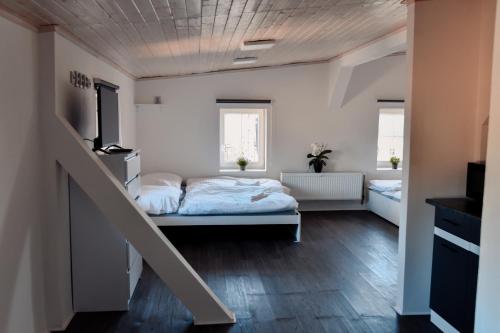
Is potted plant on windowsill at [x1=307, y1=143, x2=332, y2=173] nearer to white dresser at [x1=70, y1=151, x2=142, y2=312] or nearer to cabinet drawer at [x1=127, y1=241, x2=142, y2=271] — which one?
cabinet drawer at [x1=127, y1=241, x2=142, y2=271]

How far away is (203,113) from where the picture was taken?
21.3ft

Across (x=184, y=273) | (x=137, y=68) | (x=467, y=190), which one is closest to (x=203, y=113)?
(x=137, y=68)

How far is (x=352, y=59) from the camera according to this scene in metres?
5.48

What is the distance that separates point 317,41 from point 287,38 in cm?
58

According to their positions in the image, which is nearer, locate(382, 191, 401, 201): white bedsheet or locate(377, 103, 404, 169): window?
locate(382, 191, 401, 201): white bedsheet

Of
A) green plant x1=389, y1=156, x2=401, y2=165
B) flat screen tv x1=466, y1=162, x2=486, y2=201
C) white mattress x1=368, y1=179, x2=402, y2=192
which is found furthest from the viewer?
green plant x1=389, y1=156, x2=401, y2=165

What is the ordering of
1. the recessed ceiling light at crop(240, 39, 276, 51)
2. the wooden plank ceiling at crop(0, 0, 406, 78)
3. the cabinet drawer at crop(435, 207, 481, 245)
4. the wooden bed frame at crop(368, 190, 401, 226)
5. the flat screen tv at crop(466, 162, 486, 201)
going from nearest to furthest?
the wooden plank ceiling at crop(0, 0, 406, 78), the cabinet drawer at crop(435, 207, 481, 245), the flat screen tv at crop(466, 162, 486, 201), the recessed ceiling light at crop(240, 39, 276, 51), the wooden bed frame at crop(368, 190, 401, 226)

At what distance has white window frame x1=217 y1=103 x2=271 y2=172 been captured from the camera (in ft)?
21.2

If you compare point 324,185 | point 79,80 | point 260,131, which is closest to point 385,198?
point 324,185

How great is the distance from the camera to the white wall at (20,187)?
87.5 inches

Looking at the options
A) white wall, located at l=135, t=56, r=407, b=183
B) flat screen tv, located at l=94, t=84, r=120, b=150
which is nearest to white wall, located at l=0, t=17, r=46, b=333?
flat screen tv, located at l=94, t=84, r=120, b=150

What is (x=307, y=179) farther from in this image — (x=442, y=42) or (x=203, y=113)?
(x=442, y=42)

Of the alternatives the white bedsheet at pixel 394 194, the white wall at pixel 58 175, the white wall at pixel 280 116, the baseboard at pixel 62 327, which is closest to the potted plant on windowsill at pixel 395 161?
the white wall at pixel 280 116

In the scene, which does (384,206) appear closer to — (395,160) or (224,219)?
(395,160)
